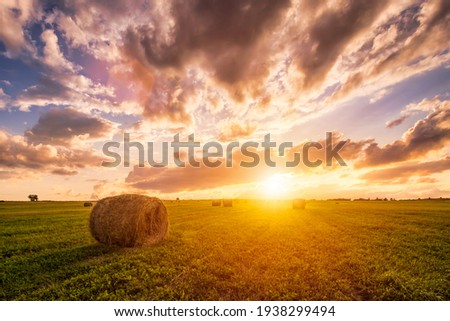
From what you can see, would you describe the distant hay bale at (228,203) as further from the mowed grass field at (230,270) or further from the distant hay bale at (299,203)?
the mowed grass field at (230,270)

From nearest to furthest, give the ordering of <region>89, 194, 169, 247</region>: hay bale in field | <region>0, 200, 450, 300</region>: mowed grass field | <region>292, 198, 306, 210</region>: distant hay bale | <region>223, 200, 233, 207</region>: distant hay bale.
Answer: <region>0, 200, 450, 300</region>: mowed grass field < <region>89, 194, 169, 247</region>: hay bale in field < <region>292, 198, 306, 210</region>: distant hay bale < <region>223, 200, 233, 207</region>: distant hay bale

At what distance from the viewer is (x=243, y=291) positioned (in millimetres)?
8336

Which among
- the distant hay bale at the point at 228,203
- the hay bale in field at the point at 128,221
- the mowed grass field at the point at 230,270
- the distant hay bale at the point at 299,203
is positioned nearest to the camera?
the mowed grass field at the point at 230,270

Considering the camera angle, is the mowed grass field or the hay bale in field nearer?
the mowed grass field

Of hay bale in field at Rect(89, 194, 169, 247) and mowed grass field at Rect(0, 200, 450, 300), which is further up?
hay bale in field at Rect(89, 194, 169, 247)

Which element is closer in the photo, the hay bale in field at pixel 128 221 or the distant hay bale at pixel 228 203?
the hay bale in field at pixel 128 221

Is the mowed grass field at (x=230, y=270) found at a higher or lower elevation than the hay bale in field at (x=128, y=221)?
lower

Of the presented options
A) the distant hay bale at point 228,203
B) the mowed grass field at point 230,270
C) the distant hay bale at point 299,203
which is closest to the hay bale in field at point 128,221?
the mowed grass field at point 230,270

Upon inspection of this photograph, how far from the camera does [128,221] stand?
50.4 ft

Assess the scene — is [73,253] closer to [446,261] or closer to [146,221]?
[146,221]

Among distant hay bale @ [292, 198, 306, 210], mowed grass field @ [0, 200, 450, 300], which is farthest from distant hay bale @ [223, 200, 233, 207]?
mowed grass field @ [0, 200, 450, 300]

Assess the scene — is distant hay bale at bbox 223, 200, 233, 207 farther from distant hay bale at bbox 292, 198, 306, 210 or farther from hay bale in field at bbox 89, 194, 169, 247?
hay bale in field at bbox 89, 194, 169, 247

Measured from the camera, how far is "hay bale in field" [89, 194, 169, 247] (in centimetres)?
1527

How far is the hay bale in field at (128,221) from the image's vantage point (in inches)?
601
